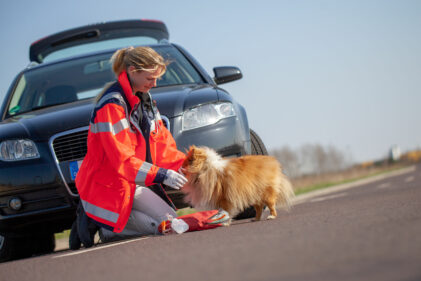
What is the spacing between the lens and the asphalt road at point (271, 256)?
2396 mm

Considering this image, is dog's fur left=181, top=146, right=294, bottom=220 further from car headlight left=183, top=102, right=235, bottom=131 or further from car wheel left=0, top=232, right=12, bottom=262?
car wheel left=0, top=232, right=12, bottom=262

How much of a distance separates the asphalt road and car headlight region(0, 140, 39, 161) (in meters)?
1.08

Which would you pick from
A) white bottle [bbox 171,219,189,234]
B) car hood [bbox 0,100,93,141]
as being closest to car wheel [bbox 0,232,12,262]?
car hood [bbox 0,100,93,141]

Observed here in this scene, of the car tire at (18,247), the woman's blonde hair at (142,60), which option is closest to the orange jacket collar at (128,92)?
the woman's blonde hair at (142,60)

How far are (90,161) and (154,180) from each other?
0.55m

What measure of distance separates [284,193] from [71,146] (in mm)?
1911

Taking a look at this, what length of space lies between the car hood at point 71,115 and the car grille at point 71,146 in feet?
0.24

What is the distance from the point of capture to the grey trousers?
4.79 m

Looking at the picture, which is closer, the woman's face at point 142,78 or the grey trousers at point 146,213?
the woman's face at point 142,78

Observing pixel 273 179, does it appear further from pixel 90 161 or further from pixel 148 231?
pixel 90 161

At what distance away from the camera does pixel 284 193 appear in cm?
525

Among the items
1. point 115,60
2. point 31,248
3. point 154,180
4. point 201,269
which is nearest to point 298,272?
point 201,269

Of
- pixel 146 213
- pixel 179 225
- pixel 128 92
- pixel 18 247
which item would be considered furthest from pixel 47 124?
pixel 179 225

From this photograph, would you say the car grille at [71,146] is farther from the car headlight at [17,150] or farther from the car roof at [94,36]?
the car roof at [94,36]
